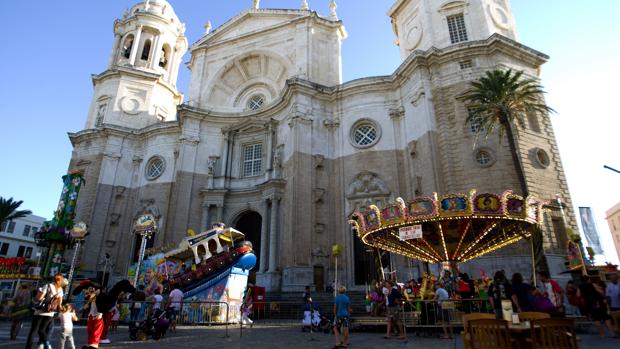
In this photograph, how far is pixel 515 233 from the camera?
599 inches

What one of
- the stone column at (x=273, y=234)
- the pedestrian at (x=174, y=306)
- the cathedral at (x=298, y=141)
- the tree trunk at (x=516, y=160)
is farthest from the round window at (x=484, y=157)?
the pedestrian at (x=174, y=306)

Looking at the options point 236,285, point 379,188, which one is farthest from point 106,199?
point 379,188

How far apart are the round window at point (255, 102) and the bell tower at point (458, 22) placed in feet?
42.7

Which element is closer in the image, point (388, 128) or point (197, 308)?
point (197, 308)

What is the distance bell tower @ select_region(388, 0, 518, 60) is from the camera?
81.1 feet

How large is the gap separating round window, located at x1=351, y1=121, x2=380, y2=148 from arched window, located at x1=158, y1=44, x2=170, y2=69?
75.3 feet

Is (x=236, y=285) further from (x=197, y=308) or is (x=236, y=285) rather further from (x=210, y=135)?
(x=210, y=135)

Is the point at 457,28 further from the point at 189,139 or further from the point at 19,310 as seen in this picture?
the point at 19,310

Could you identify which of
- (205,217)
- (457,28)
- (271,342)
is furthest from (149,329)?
(457,28)

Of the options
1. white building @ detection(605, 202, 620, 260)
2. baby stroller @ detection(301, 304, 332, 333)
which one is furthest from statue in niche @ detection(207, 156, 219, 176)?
white building @ detection(605, 202, 620, 260)

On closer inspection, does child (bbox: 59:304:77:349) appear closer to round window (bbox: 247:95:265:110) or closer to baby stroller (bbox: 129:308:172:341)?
baby stroller (bbox: 129:308:172:341)

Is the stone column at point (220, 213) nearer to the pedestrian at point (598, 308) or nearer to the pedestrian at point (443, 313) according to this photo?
the pedestrian at point (443, 313)

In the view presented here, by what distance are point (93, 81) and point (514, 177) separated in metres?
36.3

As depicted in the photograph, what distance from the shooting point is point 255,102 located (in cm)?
3272
